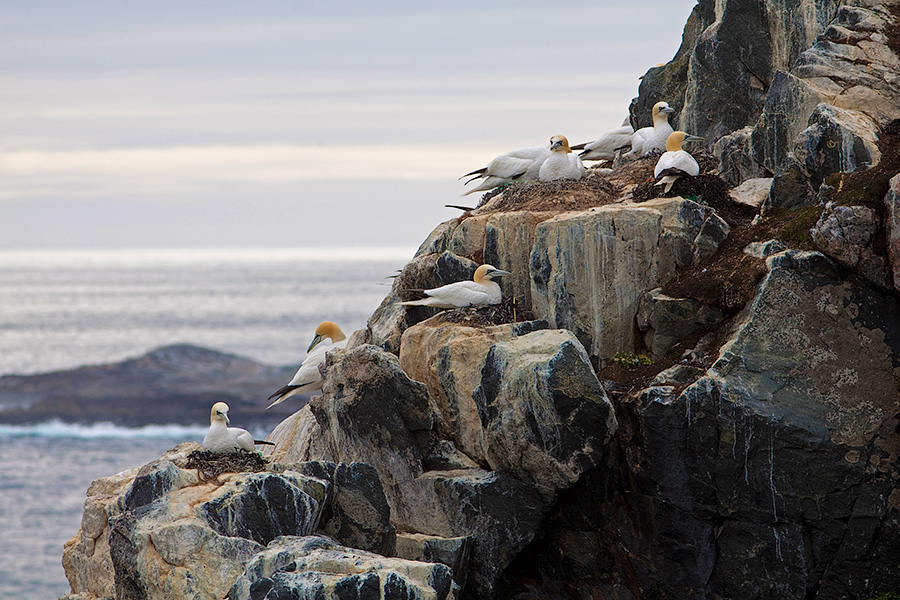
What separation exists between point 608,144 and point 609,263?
571 cm

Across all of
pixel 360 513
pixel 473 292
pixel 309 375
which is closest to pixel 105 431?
pixel 309 375

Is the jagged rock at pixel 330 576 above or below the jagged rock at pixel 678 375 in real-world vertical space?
below

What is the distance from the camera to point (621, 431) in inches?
476

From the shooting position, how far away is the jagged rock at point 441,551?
38.6 ft

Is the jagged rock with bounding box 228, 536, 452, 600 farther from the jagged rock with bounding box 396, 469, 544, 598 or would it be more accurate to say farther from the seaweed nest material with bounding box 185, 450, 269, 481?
the jagged rock with bounding box 396, 469, 544, 598

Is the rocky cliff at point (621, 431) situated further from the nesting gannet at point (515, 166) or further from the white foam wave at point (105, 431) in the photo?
the white foam wave at point (105, 431)

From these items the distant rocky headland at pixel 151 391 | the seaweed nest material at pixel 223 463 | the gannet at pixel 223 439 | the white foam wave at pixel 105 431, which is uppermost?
the gannet at pixel 223 439

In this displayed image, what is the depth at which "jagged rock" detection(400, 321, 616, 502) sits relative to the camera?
11.6 m

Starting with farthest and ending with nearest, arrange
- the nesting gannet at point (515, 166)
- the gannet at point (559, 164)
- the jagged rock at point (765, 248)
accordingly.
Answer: the nesting gannet at point (515, 166), the gannet at point (559, 164), the jagged rock at point (765, 248)

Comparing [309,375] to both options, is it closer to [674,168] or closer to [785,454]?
[674,168]

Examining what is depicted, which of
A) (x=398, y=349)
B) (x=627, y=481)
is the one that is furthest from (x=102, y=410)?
(x=627, y=481)

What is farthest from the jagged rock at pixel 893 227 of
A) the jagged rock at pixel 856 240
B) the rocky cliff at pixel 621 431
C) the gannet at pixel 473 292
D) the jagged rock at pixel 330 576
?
the jagged rock at pixel 330 576

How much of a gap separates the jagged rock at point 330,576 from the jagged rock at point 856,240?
254 inches

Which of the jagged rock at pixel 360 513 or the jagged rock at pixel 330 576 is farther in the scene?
the jagged rock at pixel 360 513
